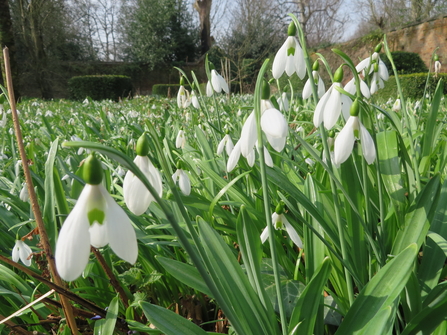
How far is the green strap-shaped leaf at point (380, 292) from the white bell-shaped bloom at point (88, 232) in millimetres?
483

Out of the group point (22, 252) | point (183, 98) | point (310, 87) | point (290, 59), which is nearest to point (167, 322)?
point (22, 252)

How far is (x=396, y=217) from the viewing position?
3.52 ft

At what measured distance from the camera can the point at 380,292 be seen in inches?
27.9

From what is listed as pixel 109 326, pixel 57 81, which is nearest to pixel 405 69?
pixel 109 326

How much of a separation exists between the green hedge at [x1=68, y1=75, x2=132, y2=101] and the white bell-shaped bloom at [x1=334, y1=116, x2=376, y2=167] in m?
17.2

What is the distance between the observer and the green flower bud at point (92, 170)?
0.43 meters

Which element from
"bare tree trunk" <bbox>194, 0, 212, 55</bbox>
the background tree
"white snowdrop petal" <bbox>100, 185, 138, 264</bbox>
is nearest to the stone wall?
the background tree

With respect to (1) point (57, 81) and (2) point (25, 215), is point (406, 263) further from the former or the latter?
(1) point (57, 81)

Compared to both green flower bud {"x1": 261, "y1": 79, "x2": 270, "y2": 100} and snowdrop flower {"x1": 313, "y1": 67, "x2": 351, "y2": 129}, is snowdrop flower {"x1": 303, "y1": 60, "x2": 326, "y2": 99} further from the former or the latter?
green flower bud {"x1": 261, "y1": 79, "x2": 270, "y2": 100}

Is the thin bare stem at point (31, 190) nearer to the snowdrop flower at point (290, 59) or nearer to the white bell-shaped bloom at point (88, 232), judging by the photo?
the white bell-shaped bloom at point (88, 232)

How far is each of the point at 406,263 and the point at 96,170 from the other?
22.4 inches

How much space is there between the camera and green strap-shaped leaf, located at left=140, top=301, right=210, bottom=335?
0.71 metres

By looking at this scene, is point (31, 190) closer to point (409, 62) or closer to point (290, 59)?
point (290, 59)

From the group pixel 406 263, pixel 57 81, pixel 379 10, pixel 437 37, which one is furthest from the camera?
pixel 379 10
